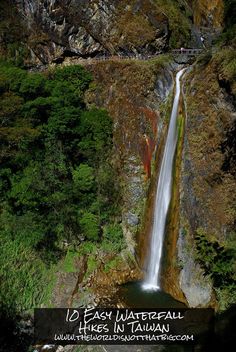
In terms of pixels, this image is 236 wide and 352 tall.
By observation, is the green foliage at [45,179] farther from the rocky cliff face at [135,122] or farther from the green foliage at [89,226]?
the rocky cliff face at [135,122]

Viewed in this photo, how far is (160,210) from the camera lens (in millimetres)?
17453

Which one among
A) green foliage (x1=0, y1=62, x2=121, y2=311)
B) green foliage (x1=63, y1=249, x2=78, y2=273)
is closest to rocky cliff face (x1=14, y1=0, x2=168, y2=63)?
green foliage (x1=0, y1=62, x2=121, y2=311)

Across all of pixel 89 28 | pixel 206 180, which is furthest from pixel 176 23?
pixel 206 180

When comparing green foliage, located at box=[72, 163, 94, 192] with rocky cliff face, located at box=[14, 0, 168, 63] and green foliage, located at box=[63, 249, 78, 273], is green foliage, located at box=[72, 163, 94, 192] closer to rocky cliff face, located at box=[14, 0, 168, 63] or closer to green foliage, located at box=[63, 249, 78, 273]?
green foliage, located at box=[63, 249, 78, 273]

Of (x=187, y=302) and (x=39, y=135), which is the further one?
(x=39, y=135)

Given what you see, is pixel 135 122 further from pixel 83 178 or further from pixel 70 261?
pixel 70 261

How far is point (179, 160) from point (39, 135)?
22.8 ft

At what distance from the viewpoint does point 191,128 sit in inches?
674

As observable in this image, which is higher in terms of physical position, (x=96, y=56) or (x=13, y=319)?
(x=96, y=56)

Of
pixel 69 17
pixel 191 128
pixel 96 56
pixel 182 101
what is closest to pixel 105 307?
pixel 191 128

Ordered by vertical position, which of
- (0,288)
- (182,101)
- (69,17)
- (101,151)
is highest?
(69,17)

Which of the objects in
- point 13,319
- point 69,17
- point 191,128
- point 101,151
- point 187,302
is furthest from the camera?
point 69,17

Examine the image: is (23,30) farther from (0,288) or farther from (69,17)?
(0,288)

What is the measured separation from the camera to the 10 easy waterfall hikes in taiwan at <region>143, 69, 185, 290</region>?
16.9 m
